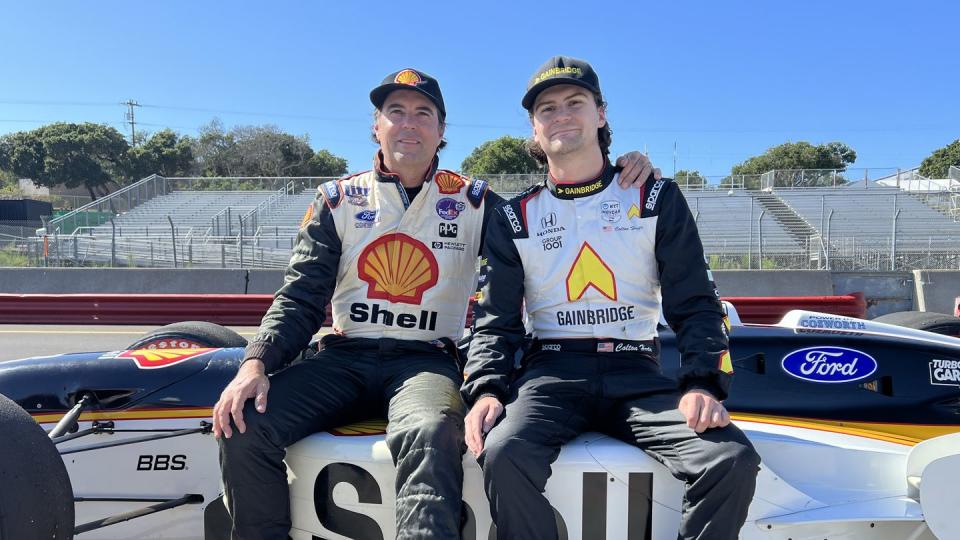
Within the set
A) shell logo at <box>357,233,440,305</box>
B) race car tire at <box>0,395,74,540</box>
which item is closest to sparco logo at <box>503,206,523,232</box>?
shell logo at <box>357,233,440,305</box>

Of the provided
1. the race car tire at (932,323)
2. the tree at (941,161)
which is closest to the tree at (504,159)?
the tree at (941,161)

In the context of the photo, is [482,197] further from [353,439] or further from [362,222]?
[353,439]

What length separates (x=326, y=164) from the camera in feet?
204

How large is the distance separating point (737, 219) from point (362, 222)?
18.8 meters

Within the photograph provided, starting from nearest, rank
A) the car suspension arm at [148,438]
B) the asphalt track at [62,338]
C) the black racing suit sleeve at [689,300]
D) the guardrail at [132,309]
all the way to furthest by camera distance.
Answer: the black racing suit sleeve at [689,300], the car suspension arm at [148,438], the asphalt track at [62,338], the guardrail at [132,309]

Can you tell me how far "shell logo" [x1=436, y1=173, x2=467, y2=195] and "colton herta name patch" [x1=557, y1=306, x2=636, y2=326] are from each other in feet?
2.72

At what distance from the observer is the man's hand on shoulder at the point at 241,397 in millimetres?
2182

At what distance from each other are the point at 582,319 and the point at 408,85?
49.6 inches

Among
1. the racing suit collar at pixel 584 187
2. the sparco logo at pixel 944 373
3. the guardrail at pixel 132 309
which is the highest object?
the racing suit collar at pixel 584 187

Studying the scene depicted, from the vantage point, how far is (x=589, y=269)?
2.48m

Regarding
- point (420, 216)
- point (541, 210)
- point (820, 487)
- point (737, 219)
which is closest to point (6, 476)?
point (420, 216)

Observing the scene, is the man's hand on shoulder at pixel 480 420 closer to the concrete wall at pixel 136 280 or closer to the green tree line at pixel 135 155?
the concrete wall at pixel 136 280

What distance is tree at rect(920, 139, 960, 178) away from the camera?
60.2 metres

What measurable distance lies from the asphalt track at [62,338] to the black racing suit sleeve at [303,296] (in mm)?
5742
